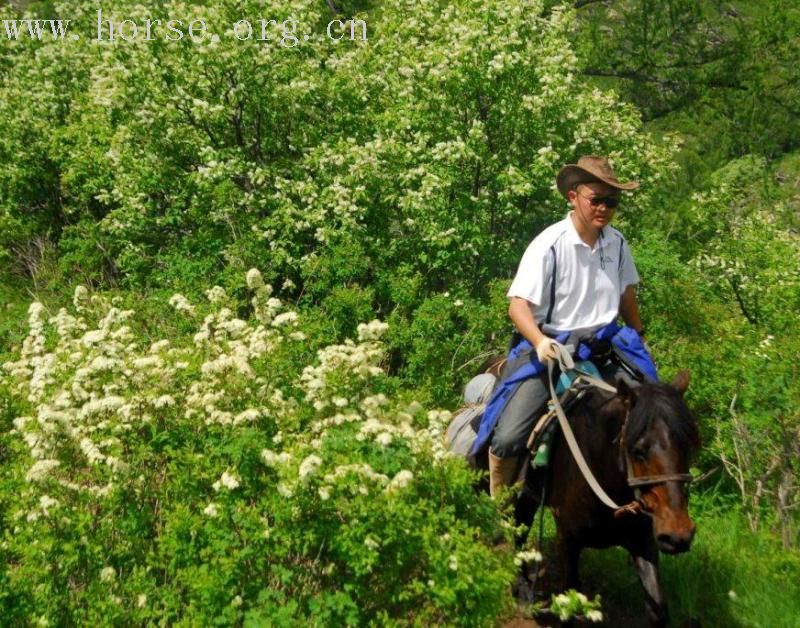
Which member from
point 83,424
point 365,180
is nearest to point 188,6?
point 365,180

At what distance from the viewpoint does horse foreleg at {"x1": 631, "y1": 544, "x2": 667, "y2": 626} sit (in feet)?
14.9

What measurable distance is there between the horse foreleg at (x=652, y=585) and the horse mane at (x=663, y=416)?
854mm

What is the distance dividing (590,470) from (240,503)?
6.86 feet

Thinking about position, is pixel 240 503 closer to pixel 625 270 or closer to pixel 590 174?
pixel 590 174

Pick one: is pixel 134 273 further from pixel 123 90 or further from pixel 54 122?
pixel 54 122

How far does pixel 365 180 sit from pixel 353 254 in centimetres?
173

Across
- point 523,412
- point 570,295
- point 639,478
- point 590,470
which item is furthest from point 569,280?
point 639,478

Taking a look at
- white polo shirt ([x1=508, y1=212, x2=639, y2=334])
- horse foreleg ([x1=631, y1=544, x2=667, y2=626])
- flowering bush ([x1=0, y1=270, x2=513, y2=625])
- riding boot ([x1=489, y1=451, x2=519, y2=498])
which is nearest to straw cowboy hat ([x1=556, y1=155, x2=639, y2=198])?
white polo shirt ([x1=508, y1=212, x2=639, y2=334])

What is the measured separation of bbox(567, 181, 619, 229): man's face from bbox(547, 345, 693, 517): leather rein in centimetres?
86

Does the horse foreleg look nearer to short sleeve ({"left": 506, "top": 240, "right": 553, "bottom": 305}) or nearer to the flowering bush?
the flowering bush

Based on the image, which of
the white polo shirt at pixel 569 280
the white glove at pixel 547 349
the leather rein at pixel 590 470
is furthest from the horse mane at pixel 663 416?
the white polo shirt at pixel 569 280

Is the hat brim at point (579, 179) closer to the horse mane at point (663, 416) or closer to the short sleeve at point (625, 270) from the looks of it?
the short sleeve at point (625, 270)

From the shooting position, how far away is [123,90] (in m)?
12.5

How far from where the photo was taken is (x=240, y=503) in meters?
4.07
